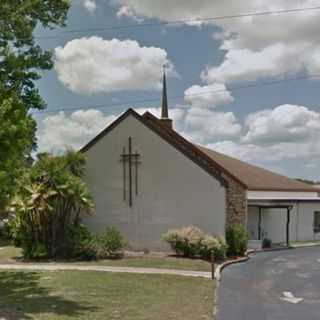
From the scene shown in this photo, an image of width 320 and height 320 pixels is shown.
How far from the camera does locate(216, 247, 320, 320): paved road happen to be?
11961mm

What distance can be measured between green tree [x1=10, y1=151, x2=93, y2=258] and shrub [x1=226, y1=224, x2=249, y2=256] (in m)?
6.57

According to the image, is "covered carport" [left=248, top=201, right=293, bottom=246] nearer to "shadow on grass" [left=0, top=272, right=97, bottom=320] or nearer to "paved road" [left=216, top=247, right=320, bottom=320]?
"paved road" [left=216, top=247, right=320, bottom=320]

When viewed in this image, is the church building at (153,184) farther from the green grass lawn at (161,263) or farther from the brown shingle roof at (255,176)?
the brown shingle roof at (255,176)

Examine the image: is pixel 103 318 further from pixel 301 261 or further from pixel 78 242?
pixel 301 261

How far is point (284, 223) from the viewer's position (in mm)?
35188

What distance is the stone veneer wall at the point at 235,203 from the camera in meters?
24.7

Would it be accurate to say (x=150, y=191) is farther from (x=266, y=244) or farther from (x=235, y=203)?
(x=266, y=244)

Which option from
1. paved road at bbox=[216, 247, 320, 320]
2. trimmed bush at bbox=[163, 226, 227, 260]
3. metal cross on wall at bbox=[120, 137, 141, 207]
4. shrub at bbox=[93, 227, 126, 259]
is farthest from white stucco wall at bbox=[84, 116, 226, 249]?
paved road at bbox=[216, 247, 320, 320]

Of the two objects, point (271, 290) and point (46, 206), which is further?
point (46, 206)

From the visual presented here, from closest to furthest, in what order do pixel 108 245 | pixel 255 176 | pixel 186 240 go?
pixel 186 240 < pixel 108 245 < pixel 255 176

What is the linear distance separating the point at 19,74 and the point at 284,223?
25.7 m

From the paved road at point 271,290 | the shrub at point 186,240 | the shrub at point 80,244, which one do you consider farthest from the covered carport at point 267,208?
the shrub at point 80,244

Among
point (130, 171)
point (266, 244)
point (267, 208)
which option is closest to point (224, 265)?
point (130, 171)

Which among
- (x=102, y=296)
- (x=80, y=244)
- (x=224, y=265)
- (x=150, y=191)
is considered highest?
(x=150, y=191)
